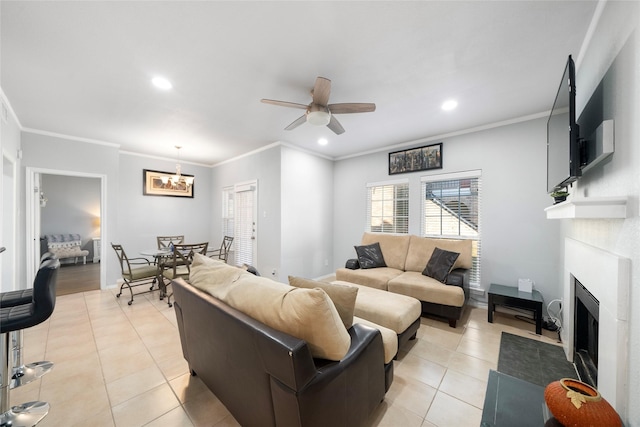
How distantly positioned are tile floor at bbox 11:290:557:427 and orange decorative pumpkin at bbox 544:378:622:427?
59 centimetres

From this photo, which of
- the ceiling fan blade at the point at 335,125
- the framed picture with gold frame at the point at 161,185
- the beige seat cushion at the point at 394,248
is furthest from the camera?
the framed picture with gold frame at the point at 161,185

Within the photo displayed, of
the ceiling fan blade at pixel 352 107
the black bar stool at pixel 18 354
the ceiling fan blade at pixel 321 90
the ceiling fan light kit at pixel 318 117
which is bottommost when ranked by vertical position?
the black bar stool at pixel 18 354

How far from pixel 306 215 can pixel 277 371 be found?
378cm

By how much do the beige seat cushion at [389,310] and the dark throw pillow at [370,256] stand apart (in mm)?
1306

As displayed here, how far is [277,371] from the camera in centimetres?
103

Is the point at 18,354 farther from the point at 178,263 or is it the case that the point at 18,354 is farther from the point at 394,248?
the point at 394,248

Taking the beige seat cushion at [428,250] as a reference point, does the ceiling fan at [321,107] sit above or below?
above

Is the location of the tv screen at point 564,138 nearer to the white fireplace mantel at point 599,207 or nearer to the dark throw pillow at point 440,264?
the white fireplace mantel at point 599,207

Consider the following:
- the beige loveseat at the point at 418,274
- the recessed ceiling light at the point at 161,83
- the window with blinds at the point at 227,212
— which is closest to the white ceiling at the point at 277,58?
the recessed ceiling light at the point at 161,83

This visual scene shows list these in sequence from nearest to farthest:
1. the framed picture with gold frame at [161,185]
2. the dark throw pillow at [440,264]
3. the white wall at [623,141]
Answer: the white wall at [623,141], the dark throw pillow at [440,264], the framed picture with gold frame at [161,185]

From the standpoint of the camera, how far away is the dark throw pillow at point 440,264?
3139 millimetres

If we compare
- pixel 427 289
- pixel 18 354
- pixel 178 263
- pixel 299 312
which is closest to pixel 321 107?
pixel 299 312

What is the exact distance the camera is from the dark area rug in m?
1.97

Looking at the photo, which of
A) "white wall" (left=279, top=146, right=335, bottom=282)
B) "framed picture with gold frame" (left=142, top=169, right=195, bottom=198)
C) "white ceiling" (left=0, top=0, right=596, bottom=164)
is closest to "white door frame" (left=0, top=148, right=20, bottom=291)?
"white ceiling" (left=0, top=0, right=596, bottom=164)
